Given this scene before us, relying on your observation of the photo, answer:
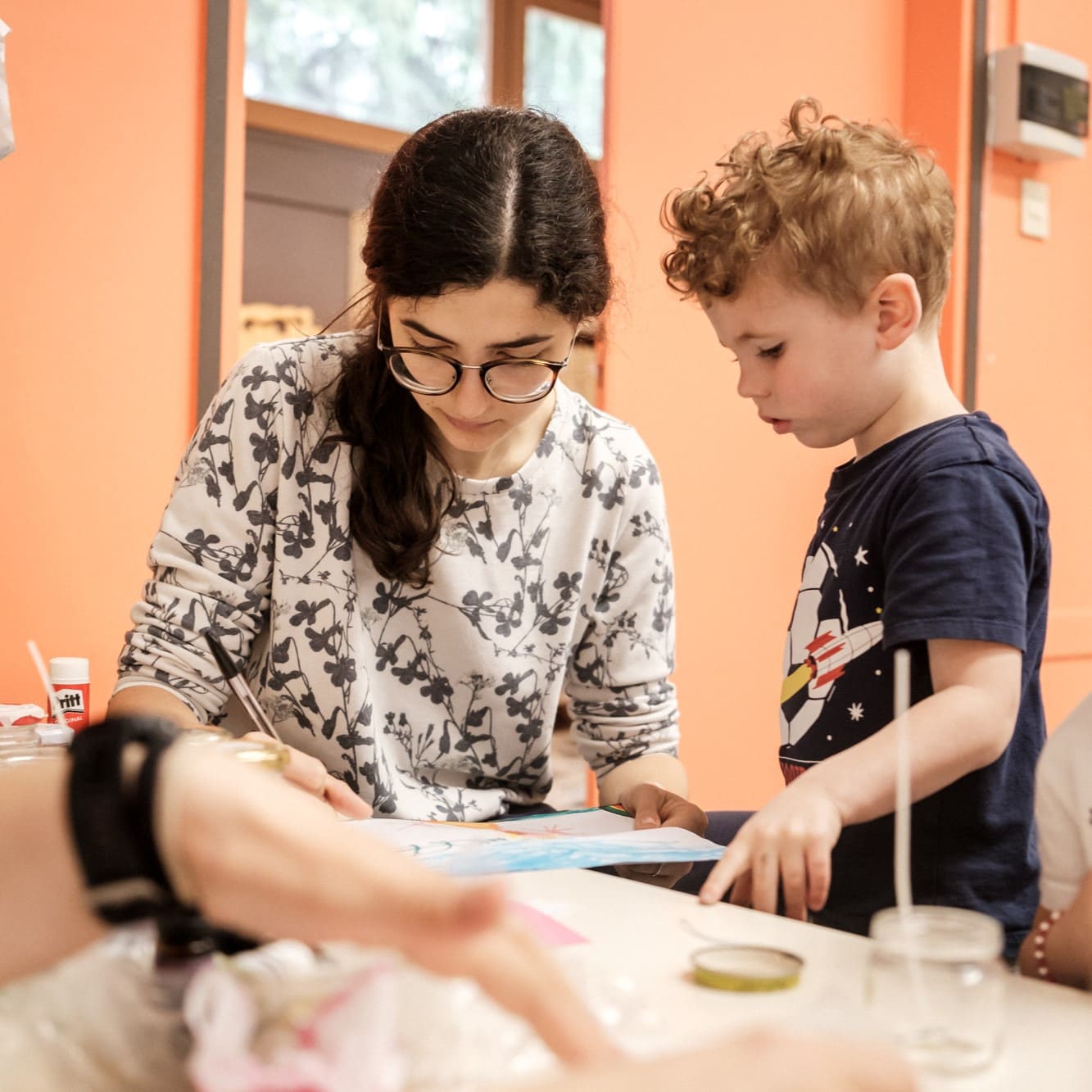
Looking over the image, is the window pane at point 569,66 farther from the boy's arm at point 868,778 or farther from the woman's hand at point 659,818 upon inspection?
the boy's arm at point 868,778

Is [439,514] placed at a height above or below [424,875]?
above

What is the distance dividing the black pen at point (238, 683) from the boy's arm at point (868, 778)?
0.55 meters

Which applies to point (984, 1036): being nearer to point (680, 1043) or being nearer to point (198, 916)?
point (680, 1043)

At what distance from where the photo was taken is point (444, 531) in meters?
1.41

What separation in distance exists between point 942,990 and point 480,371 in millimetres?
785

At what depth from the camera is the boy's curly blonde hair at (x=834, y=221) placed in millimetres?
1176

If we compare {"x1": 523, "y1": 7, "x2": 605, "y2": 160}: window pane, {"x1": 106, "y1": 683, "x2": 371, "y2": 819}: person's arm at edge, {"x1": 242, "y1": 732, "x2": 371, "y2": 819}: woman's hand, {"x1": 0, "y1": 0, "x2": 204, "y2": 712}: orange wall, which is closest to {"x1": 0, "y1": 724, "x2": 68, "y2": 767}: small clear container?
{"x1": 106, "y1": 683, "x2": 371, "y2": 819}: person's arm at edge

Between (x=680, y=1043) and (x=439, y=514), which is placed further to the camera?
(x=439, y=514)

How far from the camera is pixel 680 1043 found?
0.60 meters

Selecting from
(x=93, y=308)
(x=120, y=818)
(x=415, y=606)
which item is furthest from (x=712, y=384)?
(x=120, y=818)

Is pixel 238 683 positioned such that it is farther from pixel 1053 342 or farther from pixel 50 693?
pixel 1053 342

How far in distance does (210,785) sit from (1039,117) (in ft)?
9.80

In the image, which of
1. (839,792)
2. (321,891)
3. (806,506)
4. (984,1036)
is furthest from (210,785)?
(806,506)

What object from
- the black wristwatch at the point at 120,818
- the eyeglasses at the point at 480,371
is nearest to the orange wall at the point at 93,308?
the eyeglasses at the point at 480,371
